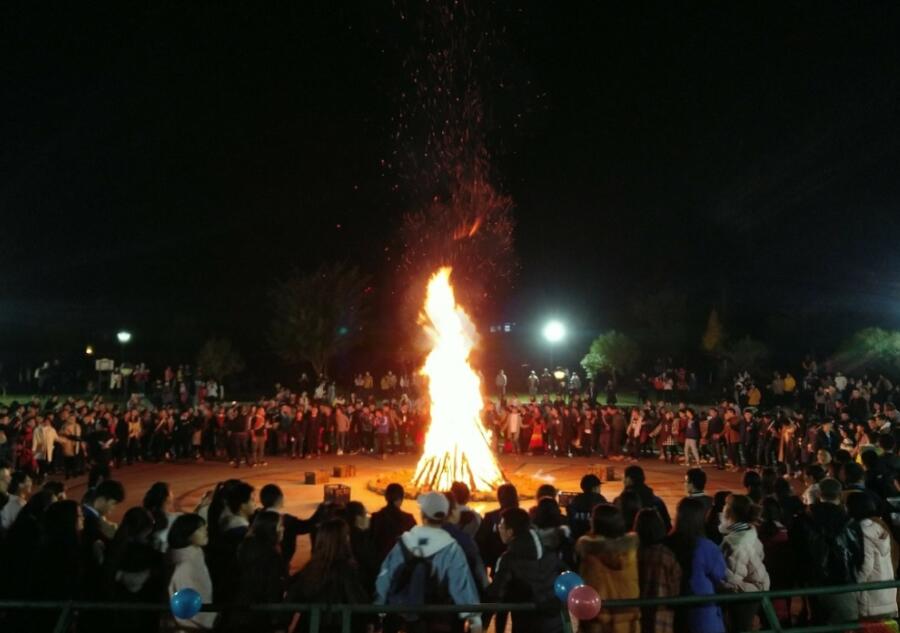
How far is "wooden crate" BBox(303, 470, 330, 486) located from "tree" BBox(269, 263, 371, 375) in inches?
1120

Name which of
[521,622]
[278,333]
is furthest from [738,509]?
[278,333]

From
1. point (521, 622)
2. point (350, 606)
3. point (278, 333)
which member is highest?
point (278, 333)

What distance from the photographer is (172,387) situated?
32.4 meters

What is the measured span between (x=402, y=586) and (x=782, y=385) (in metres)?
29.5

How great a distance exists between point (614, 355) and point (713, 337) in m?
6.66

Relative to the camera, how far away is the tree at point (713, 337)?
46.4 m

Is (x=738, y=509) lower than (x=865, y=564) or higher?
higher

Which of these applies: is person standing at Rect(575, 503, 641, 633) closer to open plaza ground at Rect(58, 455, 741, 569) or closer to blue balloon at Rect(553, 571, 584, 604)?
blue balloon at Rect(553, 571, 584, 604)

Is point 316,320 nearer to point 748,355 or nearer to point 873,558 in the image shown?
point 748,355

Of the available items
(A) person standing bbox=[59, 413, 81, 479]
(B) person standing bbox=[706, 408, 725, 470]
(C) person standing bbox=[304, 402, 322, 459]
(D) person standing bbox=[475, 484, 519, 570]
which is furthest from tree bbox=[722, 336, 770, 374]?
(D) person standing bbox=[475, 484, 519, 570]

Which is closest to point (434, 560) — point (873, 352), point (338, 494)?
point (338, 494)

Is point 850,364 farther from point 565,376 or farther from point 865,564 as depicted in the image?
point 865,564

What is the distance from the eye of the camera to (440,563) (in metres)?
5.37

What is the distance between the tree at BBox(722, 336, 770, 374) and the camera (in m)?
41.2
